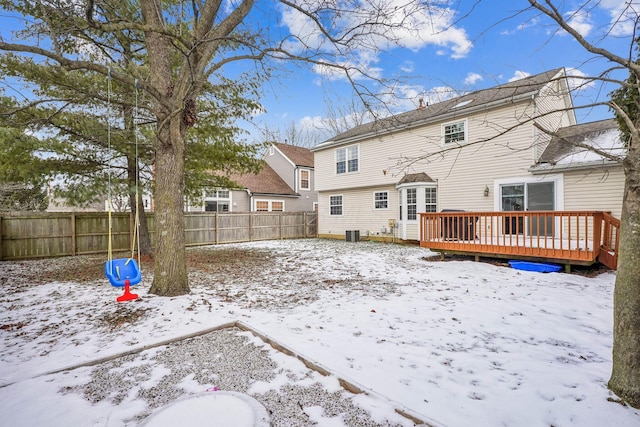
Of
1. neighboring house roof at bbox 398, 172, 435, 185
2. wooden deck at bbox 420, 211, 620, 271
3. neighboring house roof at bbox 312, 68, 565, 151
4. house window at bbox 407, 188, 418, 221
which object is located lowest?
wooden deck at bbox 420, 211, 620, 271

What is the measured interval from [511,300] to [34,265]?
445 inches

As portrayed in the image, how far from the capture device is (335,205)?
1581 centimetres

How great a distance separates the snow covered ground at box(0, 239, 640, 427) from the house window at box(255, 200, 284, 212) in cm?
1252

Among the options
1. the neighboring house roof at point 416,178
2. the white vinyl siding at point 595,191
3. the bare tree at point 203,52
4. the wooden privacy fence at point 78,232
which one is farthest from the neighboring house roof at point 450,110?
the wooden privacy fence at point 78,232

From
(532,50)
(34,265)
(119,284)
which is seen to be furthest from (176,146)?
(34,265)

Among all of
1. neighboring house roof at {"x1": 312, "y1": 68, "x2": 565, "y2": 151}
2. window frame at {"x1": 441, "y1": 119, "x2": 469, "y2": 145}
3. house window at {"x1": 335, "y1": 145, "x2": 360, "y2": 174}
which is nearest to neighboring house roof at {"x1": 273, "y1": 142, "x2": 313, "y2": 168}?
neighboring house roof at {"x1": 312, "y1": 68, "x2": 565, "y2": 151}

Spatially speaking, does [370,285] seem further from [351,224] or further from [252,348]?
[351,224]

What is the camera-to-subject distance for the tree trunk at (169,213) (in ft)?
16.0

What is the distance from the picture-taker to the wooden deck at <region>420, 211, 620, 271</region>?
6297 millimetres

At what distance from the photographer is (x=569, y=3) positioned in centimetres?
231

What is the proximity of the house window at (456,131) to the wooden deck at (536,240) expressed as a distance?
3.80m

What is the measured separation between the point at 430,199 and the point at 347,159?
189 inches

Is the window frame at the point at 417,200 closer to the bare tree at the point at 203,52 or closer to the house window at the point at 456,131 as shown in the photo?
the house window at the point at 456,131

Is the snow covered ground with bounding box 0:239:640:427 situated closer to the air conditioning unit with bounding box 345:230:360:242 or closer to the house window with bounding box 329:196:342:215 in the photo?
the air conditioning unit with bounding box 345:230:360:242
